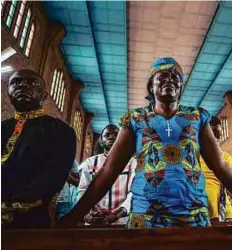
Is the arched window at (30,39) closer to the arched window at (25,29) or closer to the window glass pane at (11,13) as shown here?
the arched window at (25,29)

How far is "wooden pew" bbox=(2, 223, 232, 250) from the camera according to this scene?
36.7 inches

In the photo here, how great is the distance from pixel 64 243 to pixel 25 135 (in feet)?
3.17

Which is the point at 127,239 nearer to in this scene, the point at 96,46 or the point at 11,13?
the point at 11,13

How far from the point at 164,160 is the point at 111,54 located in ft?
29.4

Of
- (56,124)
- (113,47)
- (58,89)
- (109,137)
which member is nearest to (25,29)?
(113,47)

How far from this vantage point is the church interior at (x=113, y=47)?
24.9ft

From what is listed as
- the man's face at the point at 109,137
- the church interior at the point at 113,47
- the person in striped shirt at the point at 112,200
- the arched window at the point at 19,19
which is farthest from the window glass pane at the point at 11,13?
the person in striped shirt at the point at 112,200

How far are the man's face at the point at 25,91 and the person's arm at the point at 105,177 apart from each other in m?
0.65

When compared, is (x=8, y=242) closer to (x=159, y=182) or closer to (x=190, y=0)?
(x=159, y=182)

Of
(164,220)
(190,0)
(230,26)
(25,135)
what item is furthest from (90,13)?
(164,220)

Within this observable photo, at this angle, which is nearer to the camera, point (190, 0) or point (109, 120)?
point (190, 0)

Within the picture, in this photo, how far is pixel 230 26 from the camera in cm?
839

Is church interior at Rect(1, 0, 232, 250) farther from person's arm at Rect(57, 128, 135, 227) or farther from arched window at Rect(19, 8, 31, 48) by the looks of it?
person's arm at Rect(57, 128, 135, 227)

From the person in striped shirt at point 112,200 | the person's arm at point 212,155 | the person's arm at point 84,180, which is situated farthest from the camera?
the person's arm at point 84,180
